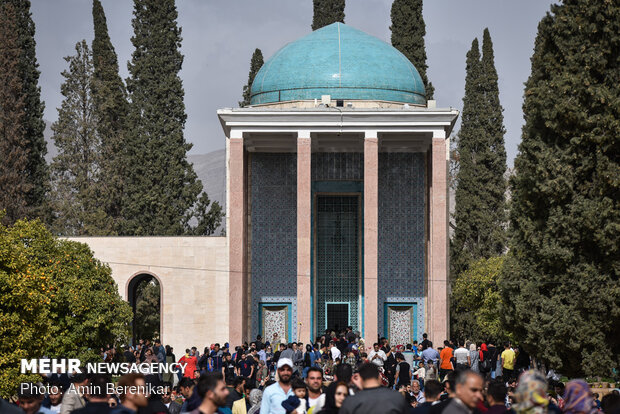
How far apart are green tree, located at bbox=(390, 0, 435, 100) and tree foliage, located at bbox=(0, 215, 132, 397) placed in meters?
15.8

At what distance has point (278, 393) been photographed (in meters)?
10.1

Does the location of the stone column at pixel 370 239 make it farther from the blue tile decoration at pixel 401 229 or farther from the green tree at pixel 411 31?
the green tree at pixel 411 31

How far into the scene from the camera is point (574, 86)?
20578 mm

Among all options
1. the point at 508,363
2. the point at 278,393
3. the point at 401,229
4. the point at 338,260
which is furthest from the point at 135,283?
the point at 278,393

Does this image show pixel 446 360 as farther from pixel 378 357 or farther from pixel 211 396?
pixel 211 396

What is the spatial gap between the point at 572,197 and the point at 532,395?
14169mm

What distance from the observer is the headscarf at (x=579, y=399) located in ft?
25.5

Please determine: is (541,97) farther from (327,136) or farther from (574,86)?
(327,136)

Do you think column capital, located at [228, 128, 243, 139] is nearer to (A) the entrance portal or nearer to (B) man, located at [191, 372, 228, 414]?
(A) the entrance portal

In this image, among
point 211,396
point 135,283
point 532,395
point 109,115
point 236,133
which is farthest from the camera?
point 109,115

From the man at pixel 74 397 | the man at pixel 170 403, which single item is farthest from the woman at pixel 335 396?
the man at pixel 170 403

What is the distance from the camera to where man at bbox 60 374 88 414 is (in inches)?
402

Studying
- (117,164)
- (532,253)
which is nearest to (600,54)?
(532,253)

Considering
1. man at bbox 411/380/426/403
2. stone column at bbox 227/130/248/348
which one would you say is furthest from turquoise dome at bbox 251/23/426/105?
man at bbox 411/380/426/403
